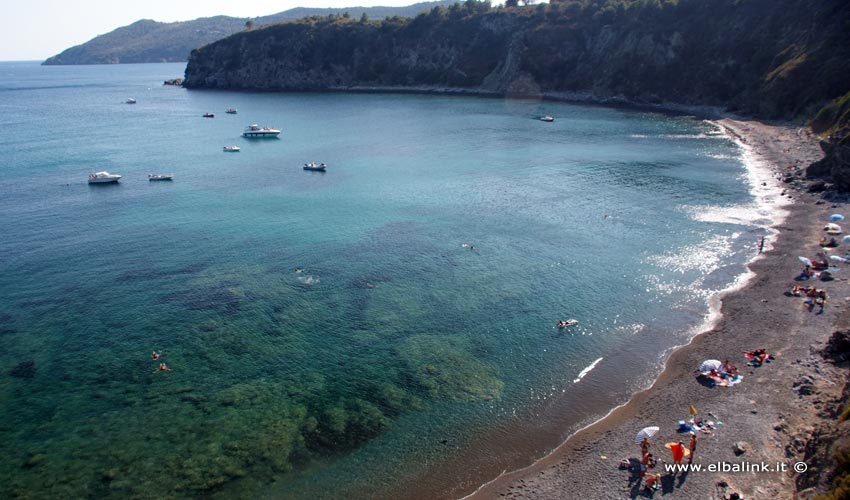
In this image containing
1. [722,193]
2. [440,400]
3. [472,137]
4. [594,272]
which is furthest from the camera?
[472,137]

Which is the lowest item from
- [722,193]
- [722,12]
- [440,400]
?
[440,400]

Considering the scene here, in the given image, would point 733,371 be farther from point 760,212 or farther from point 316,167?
point 316,167

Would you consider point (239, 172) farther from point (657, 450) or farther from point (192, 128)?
point (657, 450)

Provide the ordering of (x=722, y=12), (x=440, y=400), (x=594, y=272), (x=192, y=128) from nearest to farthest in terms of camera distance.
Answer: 1. (x=440, y=400)
2. (x=594, y=272)
3. (x=192, y=128)
4. (x=722, y=12)

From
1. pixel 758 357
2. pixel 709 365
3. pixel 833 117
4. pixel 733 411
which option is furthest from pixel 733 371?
pixel 833 117

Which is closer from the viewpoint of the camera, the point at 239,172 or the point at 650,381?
the point at 650,381

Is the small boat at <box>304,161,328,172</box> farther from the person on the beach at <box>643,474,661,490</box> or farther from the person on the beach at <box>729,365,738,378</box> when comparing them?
the person on the beach at <box>643,474,661,490</box>

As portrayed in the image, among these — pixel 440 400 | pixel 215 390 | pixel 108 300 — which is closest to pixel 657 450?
pixel 440 400
